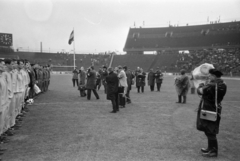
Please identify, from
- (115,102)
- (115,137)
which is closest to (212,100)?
(115,137)

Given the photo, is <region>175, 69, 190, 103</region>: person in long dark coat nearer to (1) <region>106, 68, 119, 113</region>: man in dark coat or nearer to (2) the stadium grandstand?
(1) <region>106, 68, 119, 113</region>: man in dark coat

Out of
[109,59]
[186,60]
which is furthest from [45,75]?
[109,59]

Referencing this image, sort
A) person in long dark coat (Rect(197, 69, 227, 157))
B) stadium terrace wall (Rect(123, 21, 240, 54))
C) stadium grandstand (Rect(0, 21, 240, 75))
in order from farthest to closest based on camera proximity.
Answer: stadium terrace wall (Rect(123, 21, 240, 54)), stadium grandstand (Rect(0, 21, 240, 75)), person in long dark coat (Rect(197, 69, 227, 157))

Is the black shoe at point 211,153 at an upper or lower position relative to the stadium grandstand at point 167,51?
lower

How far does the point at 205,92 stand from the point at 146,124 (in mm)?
2796

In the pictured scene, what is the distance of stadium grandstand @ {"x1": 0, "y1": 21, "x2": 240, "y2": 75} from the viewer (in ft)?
143

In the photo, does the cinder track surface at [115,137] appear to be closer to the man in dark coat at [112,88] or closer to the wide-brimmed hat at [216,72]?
the man in dark coat at [112,88]

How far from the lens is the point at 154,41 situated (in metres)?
57.1

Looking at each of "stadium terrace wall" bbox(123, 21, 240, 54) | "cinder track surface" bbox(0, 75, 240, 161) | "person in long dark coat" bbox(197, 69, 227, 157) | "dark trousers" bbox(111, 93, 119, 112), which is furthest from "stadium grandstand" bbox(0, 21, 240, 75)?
"person in long dark coat" bbox(197, 69, 227, 157)

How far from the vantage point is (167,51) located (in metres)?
54.4

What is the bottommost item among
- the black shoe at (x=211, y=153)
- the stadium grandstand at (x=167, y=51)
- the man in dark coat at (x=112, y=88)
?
the black shoe at (x=211, y=153)

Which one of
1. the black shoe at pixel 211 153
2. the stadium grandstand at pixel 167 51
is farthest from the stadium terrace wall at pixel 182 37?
the black shoe at pixel 211 153

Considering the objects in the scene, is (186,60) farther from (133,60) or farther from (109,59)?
(109,59)

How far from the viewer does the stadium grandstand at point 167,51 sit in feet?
143
